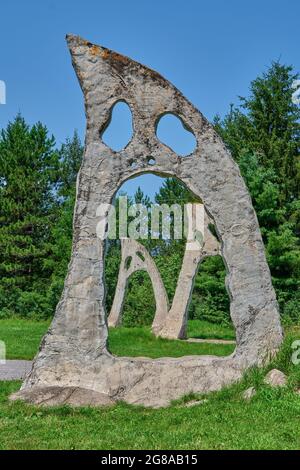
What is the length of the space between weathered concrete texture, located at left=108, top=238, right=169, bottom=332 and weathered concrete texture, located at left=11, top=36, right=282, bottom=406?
10.1m

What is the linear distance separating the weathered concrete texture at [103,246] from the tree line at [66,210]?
16.4m

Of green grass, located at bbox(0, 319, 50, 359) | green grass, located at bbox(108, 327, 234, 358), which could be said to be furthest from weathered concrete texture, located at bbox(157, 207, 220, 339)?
green grass, located at bbox(0, 319, 50, 359)

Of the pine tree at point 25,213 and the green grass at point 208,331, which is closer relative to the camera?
the green grass at point 208,331

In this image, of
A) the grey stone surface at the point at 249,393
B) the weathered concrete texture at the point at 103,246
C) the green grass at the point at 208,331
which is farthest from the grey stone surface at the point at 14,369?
the green grass at the point at 208,331

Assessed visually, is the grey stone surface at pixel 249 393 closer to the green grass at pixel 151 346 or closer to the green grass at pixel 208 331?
the green grass at pixel 151 346

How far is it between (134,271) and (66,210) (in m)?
10.5

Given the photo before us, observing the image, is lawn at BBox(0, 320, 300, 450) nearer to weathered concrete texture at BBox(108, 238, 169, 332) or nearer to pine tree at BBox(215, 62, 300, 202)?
weathered concrete texture at BBox(108, 238, 169, 332)

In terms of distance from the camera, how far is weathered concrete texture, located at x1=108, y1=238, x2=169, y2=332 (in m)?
19.0

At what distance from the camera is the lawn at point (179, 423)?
573 cm

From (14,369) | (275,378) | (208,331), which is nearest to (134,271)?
(208,331)

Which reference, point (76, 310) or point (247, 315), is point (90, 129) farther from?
point (247, 315)

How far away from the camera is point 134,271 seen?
2031 centimetres

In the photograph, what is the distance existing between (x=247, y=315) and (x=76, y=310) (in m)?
2.24
